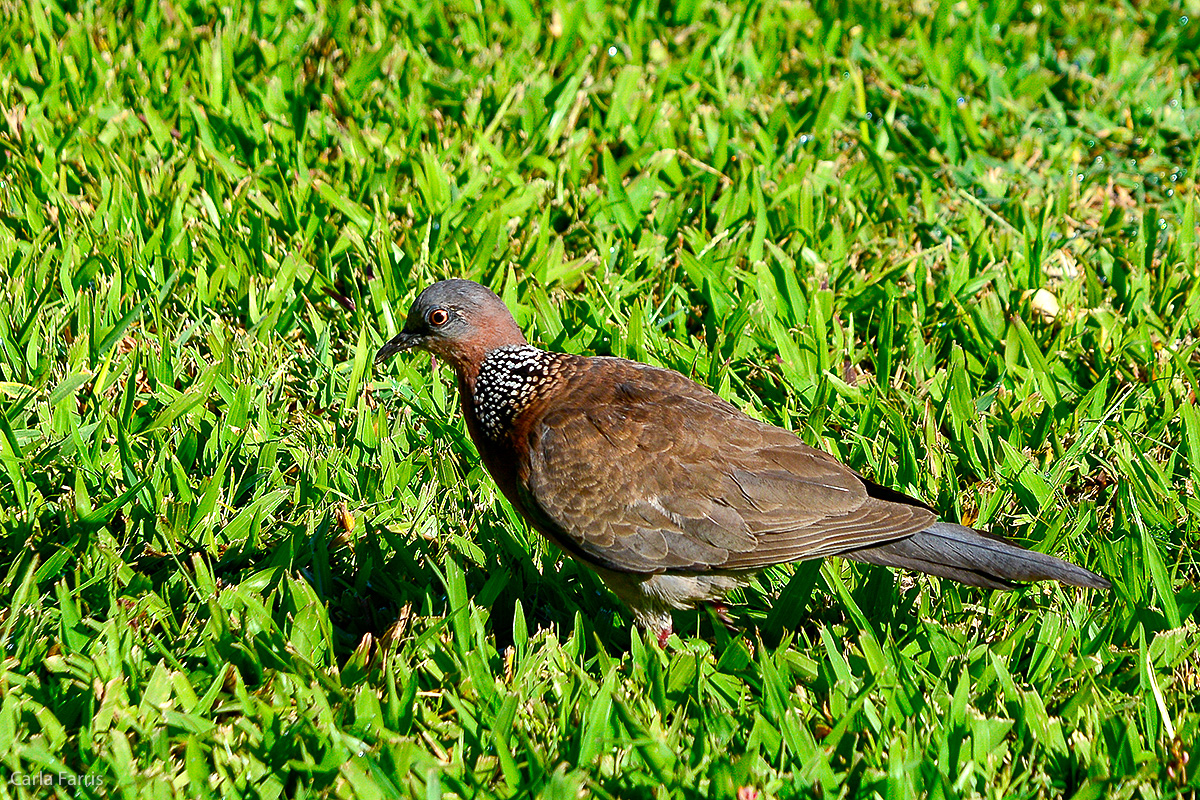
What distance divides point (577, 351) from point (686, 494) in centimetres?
160

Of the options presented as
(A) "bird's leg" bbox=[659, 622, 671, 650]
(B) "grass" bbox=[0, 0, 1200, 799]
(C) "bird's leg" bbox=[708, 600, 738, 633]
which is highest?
(B) "grass" bbox=[0, 0, 1200, 799]

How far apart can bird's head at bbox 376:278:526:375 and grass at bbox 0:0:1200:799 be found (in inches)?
21.0

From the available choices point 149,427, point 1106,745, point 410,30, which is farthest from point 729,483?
point 410,30

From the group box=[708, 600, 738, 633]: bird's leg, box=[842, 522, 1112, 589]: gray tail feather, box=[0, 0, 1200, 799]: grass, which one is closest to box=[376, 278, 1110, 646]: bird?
box=[842, 522, 1112, 589]: gray tail feather

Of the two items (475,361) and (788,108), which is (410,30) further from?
(475,361)

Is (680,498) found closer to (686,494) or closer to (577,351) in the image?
(686,494)

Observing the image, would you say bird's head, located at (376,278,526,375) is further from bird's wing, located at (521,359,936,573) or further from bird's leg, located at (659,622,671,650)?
bird's leg, located at (659,622,671,650)

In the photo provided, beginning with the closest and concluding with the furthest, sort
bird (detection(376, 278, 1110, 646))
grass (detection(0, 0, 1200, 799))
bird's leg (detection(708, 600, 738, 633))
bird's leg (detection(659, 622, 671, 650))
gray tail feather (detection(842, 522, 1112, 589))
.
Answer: grass (detection(0, 0, 1200, 799)) < gray tail feather (detection(842, 522, 1112, 589)) < bird (detection(376, 278, 1110, 646)) < bird's leg (detection(659, 622, 671, 650)) < bird's leg (detection(708, 600, 738, 633))

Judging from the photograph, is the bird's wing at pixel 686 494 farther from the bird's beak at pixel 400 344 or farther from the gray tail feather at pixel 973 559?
the bird's beak at pixel 400 344

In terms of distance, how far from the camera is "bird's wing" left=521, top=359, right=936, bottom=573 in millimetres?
3773

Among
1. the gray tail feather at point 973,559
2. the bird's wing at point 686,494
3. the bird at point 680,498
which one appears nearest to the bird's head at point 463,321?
the bird at point 680,498

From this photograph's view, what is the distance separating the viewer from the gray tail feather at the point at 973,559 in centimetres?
360

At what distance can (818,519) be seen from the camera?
12.4 ft

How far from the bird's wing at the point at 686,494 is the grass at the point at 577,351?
35cm
